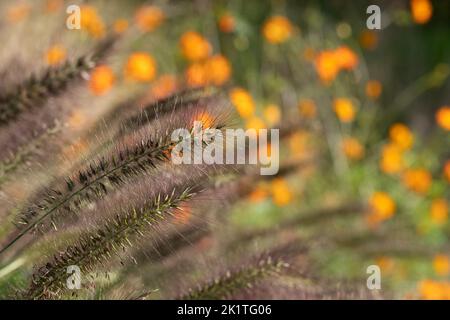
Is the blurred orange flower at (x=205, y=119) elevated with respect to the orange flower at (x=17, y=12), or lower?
lower

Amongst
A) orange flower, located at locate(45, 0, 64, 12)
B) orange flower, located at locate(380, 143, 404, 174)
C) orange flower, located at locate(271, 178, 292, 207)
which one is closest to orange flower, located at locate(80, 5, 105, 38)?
orange flower, located at locate(45, 0, 64, 12)

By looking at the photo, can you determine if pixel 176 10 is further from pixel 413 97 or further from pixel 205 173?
pixel 205 173

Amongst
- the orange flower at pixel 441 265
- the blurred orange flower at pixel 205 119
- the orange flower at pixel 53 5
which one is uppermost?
the orange flower at pixel 53 5

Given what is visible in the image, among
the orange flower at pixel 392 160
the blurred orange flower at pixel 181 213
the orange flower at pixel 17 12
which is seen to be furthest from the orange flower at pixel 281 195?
the blurred orange flower at pixel 181 213

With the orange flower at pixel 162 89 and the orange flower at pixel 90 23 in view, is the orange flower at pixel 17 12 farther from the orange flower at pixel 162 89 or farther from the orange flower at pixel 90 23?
the orange flower at pixel 162 89

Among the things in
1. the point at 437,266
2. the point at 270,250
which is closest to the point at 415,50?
the point at 437,266

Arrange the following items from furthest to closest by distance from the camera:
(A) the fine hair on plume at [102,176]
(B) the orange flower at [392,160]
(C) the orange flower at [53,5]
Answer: (B) the orange flower at [392,160] < (C) the orange flower at [53,5] < (A) the fine hair on plume at [102,176]

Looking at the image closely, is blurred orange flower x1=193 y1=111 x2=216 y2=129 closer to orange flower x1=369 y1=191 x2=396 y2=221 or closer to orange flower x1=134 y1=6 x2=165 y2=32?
orange flower x1=369 y1=191 x2=396 y2=221

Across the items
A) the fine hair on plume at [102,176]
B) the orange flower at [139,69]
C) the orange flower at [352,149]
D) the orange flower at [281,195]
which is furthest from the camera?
the orange flower at [352,149]
